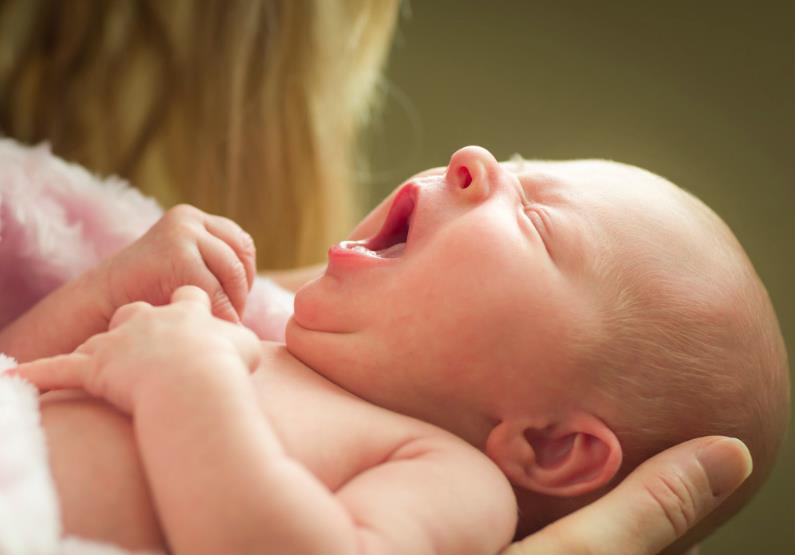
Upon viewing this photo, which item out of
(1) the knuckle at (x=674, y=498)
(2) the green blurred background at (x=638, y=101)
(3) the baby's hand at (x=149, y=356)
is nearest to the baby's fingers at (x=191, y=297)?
(3) the baby's hand at (x=149, y=356)

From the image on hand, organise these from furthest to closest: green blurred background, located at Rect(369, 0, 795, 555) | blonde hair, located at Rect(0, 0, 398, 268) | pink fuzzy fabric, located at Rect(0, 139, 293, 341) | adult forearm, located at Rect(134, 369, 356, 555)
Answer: green blurred background, located at Rect(369, 0, 795, 555) → blonde hair, located at Rect(0, 0, 398, 268) → pink fuzzy fabric, located at Rect(0, 139, 293, 341) → adult forearm, located at Rect(134, 369, 356, 555)

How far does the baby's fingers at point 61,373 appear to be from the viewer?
73 cm

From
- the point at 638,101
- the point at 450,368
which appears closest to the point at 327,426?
the point at 450,368

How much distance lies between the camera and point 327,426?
29.7 inches

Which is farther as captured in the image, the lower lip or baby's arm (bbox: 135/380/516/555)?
the lower lip

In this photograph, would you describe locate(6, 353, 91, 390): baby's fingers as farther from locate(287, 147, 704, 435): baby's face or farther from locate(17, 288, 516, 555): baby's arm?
locate(287, 147, 704, 435): baby's face

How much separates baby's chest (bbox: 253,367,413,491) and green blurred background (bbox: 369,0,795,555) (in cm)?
105

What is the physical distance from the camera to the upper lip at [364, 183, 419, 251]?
91 centimetres

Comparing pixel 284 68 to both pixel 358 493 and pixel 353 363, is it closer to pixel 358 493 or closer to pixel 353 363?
pixel 353 363

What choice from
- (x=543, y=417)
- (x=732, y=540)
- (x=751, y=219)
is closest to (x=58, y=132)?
(x=543, y=417)

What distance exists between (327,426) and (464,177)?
0.30 m

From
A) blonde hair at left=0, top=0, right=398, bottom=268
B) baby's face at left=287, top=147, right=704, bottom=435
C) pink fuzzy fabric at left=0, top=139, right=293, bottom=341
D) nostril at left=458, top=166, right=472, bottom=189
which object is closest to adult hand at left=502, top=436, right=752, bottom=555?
baby's face at left=287, top=147, right=704, bottom=435

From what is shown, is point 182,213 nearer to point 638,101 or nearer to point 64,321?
point 64,321

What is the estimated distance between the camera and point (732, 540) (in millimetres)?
1578
